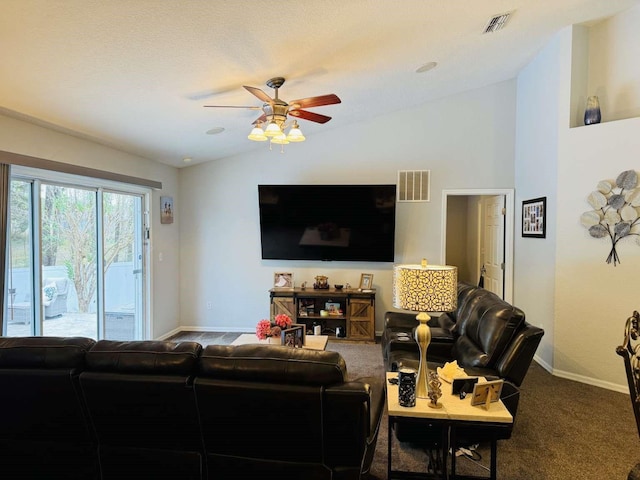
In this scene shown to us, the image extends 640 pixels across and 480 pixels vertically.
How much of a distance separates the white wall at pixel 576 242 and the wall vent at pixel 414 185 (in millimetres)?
1401

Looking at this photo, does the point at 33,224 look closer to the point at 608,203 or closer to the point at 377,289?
the point at 377,289

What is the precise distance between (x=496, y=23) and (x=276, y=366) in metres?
3.52

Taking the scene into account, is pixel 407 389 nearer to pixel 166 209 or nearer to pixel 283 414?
pixel 283 414

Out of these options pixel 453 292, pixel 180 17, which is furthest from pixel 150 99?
pixel 453 292

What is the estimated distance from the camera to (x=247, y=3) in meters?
2.33

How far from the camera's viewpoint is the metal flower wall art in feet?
11.8

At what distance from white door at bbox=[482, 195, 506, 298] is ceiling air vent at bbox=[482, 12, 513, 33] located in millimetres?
2512

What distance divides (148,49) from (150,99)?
2.70 feet

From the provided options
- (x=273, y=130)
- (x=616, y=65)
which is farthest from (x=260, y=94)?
(x=616, y=65)

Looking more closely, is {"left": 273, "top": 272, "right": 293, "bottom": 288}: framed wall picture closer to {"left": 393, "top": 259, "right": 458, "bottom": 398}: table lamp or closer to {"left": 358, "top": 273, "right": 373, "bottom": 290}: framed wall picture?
{"left": 358, "top": 273, "right": 373, "bottom": 290}: framed wall picture

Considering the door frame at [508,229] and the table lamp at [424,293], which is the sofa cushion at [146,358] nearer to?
the table lamp at [424,293]

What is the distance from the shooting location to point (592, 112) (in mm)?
3889

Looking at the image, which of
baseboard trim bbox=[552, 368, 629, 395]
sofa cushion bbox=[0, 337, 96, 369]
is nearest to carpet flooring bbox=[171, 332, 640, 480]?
baseboard trim bbox=[552, 368, 629, 395]

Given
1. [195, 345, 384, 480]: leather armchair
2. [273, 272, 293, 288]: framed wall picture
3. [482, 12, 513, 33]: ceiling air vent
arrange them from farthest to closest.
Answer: [273, 272, 293, 288]: framed wall picture, [482, 12, 513, 33]: ceiling air vent, [195, 345, 384, 480]: leather armchair
